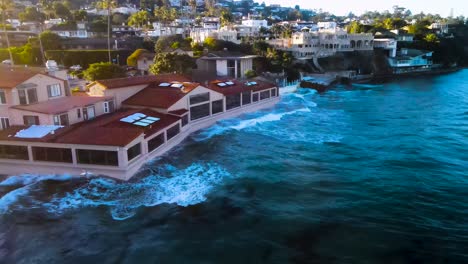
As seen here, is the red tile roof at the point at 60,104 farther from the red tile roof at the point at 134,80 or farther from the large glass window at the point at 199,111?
the large glass window at the point at 199,111

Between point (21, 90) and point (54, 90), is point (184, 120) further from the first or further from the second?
point (21, 90)

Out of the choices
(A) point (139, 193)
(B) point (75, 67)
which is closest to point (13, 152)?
(A) point (139, 193)

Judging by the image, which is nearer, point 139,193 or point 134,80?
point 139,193

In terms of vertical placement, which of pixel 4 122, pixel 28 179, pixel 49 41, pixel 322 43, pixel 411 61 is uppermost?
pixel 49 41

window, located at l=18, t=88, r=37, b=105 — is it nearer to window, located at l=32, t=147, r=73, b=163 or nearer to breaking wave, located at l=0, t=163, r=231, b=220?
window, located at l=32, t=147, r=73, b=163

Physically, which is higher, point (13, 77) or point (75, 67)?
point (13, 77)

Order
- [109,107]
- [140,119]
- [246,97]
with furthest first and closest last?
1. [246,97]
2. [109,107]
3. [140,119]

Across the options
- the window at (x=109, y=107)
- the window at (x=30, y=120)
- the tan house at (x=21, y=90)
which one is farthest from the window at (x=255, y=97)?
the window at (x=30, y=120)
